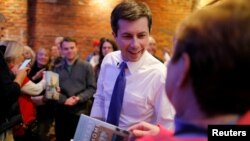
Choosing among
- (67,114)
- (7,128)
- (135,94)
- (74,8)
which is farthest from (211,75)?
(74,8)

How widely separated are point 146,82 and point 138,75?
6 cm

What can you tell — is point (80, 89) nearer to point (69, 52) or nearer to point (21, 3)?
point (69, 52)

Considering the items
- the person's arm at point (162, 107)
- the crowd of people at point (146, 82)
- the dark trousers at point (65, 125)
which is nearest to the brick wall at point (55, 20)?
the crowd of people at point (146, 82)

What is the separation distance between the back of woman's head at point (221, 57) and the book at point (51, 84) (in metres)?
3.21

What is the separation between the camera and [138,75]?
1.76 metres

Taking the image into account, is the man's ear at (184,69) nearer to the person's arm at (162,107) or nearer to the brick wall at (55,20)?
the person's arm at (162,107)

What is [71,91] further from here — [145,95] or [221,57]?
[221,57]

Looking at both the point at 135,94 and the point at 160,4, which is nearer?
the point at 135,94

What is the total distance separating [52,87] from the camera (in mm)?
3904

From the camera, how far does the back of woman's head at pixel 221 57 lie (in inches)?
25.7

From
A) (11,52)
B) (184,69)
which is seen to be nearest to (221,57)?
(184,69)

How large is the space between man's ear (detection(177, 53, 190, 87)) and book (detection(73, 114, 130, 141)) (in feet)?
1.42

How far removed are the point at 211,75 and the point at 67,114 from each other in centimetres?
362

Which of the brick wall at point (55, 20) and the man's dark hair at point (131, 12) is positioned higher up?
the brick wall at point (55, 20)
